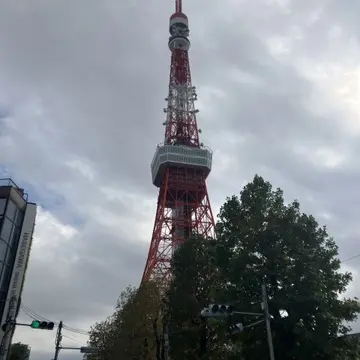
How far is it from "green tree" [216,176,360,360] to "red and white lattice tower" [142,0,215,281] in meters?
27.7

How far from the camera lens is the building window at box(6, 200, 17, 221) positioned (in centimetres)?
2408

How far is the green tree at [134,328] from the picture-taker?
25531mm

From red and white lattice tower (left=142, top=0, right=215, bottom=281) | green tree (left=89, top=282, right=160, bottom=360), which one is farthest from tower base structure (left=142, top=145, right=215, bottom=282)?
green tree (left=89, top=282, right=160, bottom=360)

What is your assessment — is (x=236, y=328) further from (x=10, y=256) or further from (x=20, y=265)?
(x=10, y=256)

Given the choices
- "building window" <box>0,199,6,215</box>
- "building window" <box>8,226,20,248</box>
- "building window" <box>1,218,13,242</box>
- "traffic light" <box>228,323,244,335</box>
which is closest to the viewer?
"traffic light" <box>228,323,244,335</box>

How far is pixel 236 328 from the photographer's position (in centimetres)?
1589

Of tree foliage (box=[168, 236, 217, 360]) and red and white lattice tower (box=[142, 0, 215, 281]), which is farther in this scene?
red and white lattice tower (box=[142, 0, 215, 281])

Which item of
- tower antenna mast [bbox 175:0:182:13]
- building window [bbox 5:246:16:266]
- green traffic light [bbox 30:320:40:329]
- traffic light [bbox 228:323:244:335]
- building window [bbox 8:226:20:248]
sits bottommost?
traffic light [bbox 228:323:244:335]

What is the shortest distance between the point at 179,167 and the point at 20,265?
3727 centimetres

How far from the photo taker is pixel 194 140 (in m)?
63.4

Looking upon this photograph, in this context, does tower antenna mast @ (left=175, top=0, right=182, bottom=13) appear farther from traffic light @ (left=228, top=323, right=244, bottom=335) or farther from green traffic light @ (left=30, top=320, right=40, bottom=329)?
green traffic light @ (left=30, top=320, right=40, bottom=329)

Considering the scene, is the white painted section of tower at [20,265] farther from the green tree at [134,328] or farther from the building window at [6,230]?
the green tree at [134,328]

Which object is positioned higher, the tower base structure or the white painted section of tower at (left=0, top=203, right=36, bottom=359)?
the tower base structure

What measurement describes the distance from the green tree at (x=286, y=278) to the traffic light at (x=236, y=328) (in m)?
0.63
